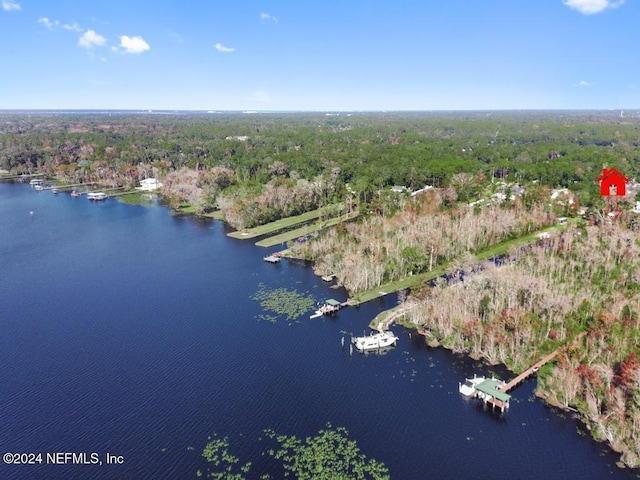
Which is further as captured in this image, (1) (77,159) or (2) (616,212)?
(1) (77,159)

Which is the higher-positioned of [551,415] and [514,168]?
[514,168]

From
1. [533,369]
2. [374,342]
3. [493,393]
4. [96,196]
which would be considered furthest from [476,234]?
[96,196]

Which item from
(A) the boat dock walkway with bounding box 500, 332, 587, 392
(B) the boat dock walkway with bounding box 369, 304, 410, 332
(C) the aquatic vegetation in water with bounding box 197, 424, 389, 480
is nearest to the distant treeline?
(B) the boat dock walkway with bounding box 369, 304, 410, 332

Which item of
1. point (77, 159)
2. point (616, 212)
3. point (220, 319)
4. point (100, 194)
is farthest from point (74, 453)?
point (77, 159)

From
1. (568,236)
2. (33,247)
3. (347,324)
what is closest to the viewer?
(347,324)

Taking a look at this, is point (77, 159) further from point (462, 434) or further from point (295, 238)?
point (462, 434)

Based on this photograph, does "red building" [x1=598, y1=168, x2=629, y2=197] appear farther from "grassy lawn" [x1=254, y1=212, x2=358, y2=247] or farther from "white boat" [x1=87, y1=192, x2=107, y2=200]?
"white boat" [x1=87, y1=192, x2=107, y2=200]

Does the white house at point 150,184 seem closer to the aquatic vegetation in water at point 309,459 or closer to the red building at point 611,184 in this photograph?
the red building at point 611,184

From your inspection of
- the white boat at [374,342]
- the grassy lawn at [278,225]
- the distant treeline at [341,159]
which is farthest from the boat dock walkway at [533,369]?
the distant treeline at [341,159]
